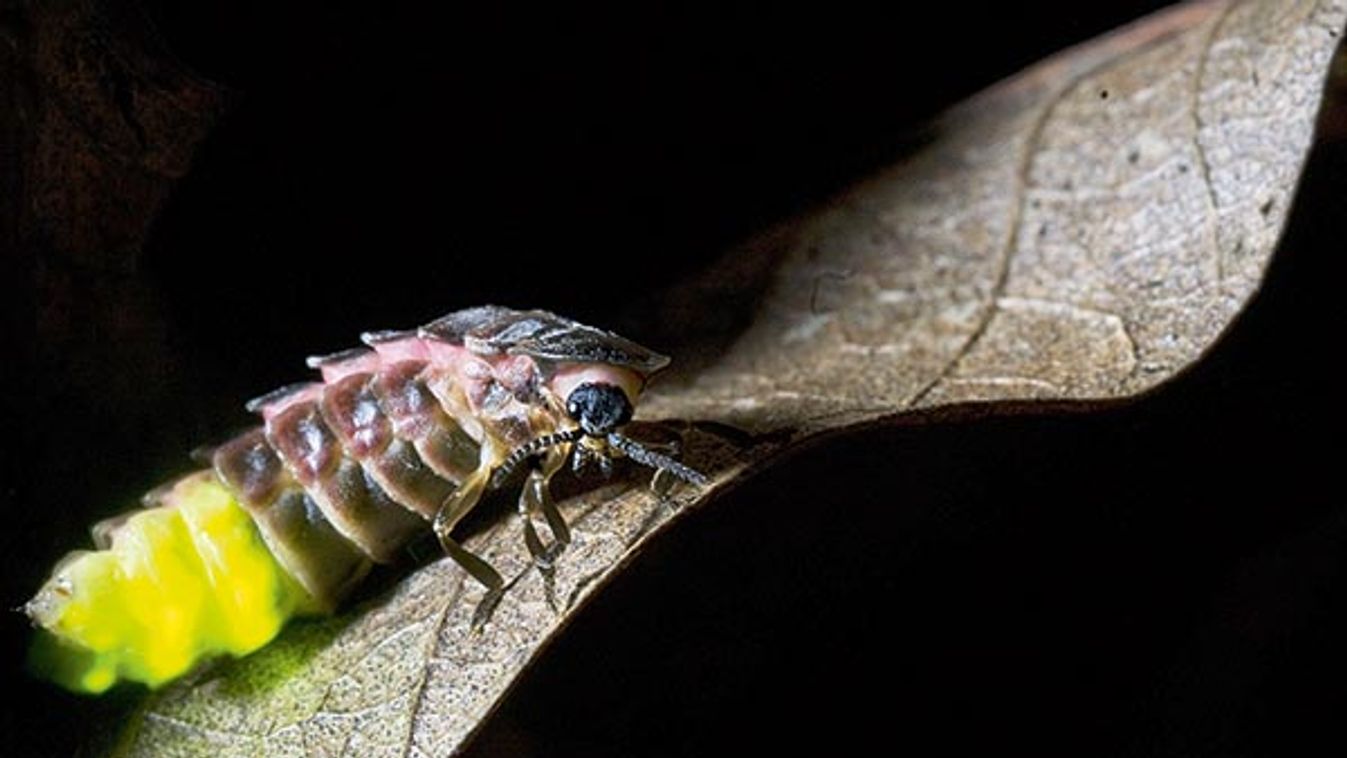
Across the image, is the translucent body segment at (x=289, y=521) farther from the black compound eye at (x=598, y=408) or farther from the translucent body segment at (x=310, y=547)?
the black compound eye at (x=598, y=408)

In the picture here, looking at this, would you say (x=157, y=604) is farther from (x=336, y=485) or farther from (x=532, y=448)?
(x=532, y=448)

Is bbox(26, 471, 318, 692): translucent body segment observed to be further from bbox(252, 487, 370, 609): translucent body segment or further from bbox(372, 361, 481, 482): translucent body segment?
bbox(372, 361, 481, 482): translucent body segment

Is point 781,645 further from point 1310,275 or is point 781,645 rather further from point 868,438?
point 1310,275

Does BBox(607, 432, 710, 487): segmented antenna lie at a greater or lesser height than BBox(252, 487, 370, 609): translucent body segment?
greater

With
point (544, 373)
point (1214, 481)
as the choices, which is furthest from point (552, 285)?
point (1214, 481)

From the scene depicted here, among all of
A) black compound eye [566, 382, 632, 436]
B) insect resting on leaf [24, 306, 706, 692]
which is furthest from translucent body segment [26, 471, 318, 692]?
black compound eye [566, 382, 632, 436]

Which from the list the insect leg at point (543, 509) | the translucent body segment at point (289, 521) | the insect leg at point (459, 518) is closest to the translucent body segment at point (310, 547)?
the translucent body segment at point (289, 521)

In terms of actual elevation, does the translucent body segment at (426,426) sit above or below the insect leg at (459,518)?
above
